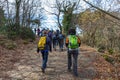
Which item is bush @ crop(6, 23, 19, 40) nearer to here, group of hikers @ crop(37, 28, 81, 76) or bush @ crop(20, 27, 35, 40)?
bush @ crop(20, 27, 35, 40)

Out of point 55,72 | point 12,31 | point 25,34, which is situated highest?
point 55,72

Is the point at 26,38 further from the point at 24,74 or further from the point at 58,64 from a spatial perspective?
the point at 24,74

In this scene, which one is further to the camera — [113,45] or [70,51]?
[113,45]

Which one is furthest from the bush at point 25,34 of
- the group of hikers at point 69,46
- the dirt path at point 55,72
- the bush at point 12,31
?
the group of hikers at point 69,46

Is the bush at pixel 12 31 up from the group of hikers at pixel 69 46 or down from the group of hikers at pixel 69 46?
down

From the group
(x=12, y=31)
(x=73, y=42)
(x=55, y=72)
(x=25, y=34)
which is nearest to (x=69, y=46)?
(x=73, y=42)

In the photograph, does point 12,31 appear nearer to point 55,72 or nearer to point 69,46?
point 55,72

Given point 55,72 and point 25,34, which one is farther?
point 25,34

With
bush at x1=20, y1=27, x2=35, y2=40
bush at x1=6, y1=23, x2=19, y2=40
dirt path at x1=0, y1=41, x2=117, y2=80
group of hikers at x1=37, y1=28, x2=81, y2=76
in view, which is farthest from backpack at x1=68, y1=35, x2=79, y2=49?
bush at x1=20, y1=27, x2=35, y2=40

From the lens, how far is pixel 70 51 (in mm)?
11703

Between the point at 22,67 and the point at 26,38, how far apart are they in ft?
56.2

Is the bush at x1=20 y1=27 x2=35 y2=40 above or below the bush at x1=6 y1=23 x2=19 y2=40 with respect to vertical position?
below

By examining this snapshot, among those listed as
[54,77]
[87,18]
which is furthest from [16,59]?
[87,18]

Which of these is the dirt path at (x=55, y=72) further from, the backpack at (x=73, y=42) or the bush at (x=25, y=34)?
the bush at (x=25, y=34)
